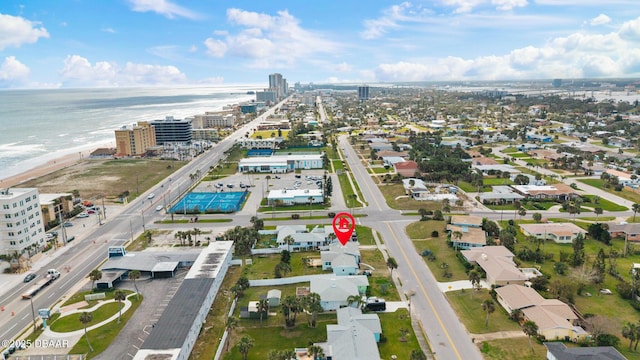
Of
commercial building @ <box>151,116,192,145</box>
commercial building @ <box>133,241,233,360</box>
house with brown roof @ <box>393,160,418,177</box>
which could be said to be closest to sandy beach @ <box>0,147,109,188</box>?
commercial building @ <box>151,116,192,145</box>

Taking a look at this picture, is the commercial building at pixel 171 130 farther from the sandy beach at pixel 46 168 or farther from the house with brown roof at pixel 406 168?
the house with brown roof at pixel 406 168

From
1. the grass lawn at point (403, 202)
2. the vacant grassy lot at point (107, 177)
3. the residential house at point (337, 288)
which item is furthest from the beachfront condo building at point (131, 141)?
the residential house at point (337, 288)

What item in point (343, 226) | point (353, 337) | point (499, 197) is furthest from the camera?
point (499, 197)

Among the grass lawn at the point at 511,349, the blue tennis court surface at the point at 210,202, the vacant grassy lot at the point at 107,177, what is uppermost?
the vacant grassy lot at the point at 107,177

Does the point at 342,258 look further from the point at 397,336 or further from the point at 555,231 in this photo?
the point at 555,231

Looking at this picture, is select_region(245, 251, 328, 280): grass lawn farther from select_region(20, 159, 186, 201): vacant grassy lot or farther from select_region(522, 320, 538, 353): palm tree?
select_region(20, 159, 186, 201): vacant grassy lot

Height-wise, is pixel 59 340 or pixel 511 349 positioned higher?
pixel 59 340

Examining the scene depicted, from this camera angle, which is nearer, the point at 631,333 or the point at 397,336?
the point at 631,333

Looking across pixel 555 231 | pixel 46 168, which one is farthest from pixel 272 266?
pixel 46 168
